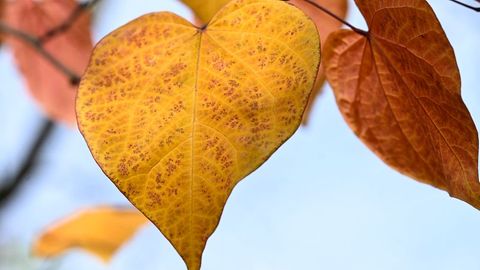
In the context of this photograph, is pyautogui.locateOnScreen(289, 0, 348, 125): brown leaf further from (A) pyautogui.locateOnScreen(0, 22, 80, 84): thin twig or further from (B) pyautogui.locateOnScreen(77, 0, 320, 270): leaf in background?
(A) pyautogui.locateOnScreen(0, 22, 80, 84): thin twig

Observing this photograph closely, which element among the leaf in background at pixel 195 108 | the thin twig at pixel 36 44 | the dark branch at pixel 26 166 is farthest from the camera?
the dark branch at pixel 26 166

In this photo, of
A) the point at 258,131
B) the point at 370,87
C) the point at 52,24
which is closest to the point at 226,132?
the point at 258,131

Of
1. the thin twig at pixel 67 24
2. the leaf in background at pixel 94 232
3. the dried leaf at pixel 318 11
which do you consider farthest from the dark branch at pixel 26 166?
the dried leaf at pixel 318 11

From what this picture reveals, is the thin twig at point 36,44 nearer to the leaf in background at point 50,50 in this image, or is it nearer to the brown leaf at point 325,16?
the leaf in background at point 50,50

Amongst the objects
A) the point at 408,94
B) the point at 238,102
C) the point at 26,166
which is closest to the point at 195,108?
the point at 238,102

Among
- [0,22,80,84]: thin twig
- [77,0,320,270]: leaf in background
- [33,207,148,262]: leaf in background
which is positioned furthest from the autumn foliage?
[33,207,148,262]: leaf in background

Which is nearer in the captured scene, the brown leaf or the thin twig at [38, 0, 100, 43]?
the brown leaf

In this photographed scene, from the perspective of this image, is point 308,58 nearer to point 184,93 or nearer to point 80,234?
point 184,93
